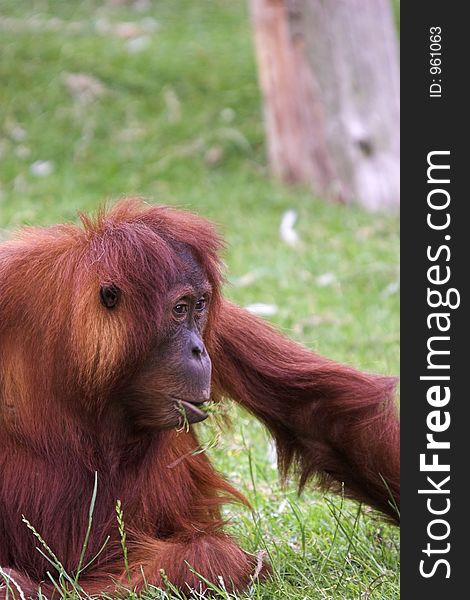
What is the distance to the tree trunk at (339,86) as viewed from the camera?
9.00 metres

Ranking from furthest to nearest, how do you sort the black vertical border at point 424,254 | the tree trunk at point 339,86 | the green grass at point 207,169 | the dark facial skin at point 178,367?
the tree trunk at point 339,86, the green grass at point 207,169, the dark facial skin at point 178,367, the black vertical border at point 424,254

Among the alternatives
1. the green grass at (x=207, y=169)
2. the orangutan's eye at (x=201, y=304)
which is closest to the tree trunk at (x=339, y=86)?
the green grass at (x=207, y=169)

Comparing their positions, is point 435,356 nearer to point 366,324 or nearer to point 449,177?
point 449,177

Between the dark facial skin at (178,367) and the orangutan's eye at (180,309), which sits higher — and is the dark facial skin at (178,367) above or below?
below

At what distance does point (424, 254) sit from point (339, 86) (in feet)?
20.2

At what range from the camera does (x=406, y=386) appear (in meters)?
3.12

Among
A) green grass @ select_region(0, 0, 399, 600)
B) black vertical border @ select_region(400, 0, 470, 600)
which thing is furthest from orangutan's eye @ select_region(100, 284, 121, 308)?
green grass @ select_region(0, 0, 399, 600)

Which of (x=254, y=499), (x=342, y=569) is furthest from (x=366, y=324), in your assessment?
(x=342, y=569)

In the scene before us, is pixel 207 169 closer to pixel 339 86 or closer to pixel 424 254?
pixel 339 86

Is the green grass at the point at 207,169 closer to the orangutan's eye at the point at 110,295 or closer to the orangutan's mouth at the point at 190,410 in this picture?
the orangutan's mouth at the point at 190,410

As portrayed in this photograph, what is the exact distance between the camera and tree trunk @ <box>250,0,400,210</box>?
9000 mm

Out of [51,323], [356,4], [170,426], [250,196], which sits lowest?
[170,426]

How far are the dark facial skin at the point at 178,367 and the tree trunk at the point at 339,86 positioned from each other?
5.99 m

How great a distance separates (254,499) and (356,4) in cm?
562
